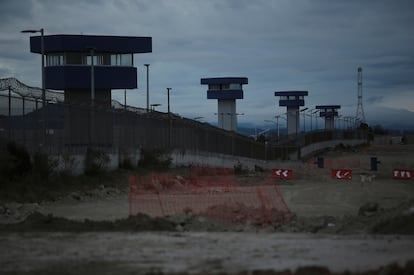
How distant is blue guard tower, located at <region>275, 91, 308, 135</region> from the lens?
133375 millimetres

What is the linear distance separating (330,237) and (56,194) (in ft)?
50.2

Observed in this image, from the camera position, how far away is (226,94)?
3861 inches

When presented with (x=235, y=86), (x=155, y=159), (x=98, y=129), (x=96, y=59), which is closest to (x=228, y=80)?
(x=235, y=86)

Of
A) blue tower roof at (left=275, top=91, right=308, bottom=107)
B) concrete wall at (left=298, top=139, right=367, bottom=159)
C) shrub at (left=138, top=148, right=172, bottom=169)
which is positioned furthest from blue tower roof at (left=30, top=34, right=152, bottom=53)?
blue tower roof at (left=275, top=91, right=308, bottom=107)

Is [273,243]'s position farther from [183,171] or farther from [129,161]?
[183,171]

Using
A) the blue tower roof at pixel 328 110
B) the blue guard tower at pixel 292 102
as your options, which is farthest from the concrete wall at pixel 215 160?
the blue tower roof at pixel 328 110

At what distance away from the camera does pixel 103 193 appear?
29734 millimetres

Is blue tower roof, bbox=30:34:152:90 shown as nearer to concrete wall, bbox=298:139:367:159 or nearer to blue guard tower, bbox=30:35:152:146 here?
blue guard tower, bbox=30:35:152:146

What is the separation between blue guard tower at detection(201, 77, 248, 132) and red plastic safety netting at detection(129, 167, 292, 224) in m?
55.9

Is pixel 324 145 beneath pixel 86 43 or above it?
beneath

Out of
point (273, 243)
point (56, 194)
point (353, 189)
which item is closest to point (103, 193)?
point (56, 194)

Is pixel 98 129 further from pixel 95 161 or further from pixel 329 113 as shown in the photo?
pixel 329 113

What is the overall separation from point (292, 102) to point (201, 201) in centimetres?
10806

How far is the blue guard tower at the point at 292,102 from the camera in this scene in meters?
133
